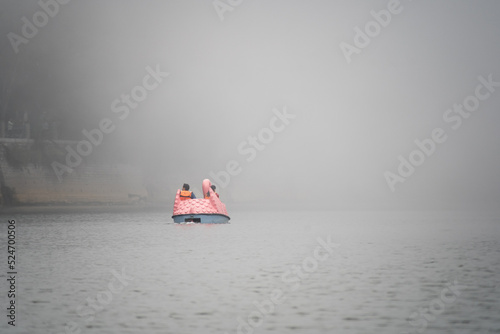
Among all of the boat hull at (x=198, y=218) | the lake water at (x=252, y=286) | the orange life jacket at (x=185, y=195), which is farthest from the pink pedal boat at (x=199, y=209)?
the lake water at (x=252, y=286)

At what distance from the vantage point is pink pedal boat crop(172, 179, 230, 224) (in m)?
44.2

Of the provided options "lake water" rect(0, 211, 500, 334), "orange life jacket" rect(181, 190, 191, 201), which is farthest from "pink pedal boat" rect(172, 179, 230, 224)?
"lake water" rect(0, 211, 500, 334)

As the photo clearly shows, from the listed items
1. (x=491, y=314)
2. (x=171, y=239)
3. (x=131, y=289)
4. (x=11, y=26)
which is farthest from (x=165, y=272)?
(x=11, y=26)

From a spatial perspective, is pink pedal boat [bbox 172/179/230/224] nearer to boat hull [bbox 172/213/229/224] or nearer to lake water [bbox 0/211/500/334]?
boat hull [bbox 172/213/229/224]

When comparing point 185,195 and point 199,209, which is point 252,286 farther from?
point 185,195

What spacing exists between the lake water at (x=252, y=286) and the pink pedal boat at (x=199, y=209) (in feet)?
23.4

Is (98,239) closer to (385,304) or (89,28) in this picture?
(385,304)

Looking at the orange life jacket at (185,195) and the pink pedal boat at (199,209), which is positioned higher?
the orange life jacket at (185,195)

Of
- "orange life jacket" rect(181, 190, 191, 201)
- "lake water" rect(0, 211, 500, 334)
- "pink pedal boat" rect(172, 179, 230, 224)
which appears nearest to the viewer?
"lake water" rect(0, 211, 500, 334)

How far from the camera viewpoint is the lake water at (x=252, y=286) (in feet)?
49.8

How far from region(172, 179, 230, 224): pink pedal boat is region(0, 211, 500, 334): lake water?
7.15 metres

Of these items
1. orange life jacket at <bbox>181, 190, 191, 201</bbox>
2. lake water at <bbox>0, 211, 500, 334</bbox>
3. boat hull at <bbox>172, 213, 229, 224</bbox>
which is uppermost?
orange life jacket at <bbox>181, 190, 191, 201</bbox>

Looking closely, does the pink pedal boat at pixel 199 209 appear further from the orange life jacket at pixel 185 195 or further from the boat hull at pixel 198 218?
the orange life jacket at pixel 185 195

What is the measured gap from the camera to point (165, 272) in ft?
77.3
